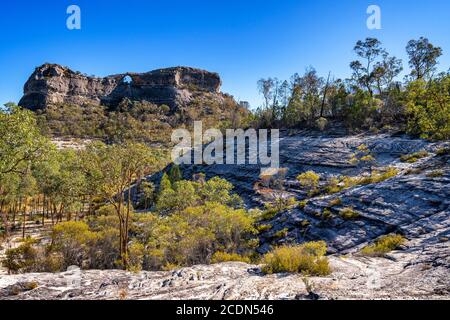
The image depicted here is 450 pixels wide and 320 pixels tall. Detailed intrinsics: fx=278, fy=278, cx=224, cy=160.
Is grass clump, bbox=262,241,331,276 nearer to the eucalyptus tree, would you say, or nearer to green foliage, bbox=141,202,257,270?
green foliage, bbox=141,202,257,270

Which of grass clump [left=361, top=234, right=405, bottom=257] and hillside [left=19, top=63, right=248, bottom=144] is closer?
grass clump [left=361, top=234, right=405, bottom=257]

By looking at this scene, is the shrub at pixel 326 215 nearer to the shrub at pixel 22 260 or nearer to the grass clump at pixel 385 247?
the grass clump at pixel 385 247

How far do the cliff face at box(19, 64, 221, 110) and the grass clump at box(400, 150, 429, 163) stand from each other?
123797 mm

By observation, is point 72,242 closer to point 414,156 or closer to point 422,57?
point 414,156

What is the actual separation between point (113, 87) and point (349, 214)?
556ft

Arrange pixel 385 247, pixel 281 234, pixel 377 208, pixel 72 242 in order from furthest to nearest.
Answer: pixel 72 242 < pixel 281 234 < pixel 377 208 < pixel 385 247

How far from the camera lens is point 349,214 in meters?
17.5

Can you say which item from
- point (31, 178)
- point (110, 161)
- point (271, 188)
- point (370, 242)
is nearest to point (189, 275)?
point (370, 242)

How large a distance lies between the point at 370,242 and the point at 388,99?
41.2 metres

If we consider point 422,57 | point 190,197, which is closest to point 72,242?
point 190,197

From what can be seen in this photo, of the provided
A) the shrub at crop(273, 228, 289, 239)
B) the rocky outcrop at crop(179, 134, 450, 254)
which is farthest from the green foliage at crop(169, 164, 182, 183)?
the shrub at crop(273, 228, 289, 239)

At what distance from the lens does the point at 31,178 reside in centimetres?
3634

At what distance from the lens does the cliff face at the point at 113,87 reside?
459 ft

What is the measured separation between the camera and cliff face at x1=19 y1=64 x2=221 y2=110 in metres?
140
